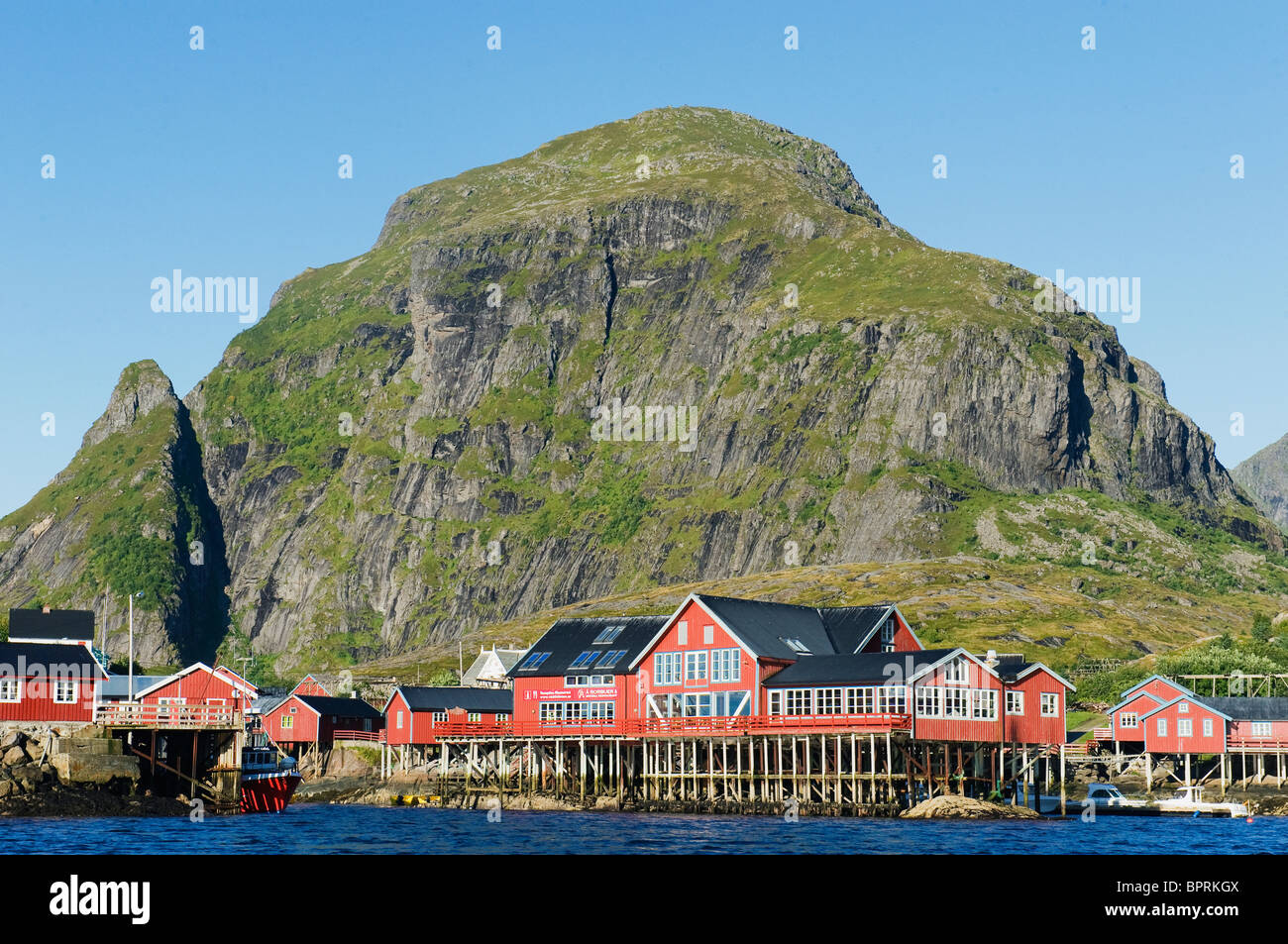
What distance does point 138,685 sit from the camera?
127 meters

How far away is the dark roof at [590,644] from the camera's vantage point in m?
91.9

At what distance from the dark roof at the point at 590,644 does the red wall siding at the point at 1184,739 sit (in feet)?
121

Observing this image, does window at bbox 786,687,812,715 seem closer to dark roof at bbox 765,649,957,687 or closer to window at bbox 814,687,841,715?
dark roof at bbox 765,649,957,687

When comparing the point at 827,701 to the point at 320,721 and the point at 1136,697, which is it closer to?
the point at 1136,697

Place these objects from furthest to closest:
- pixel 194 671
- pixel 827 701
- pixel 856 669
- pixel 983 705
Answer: pixel 194 671, pixel 983 705, pixel 856 669, pixel 827 701

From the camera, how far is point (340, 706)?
392 ft

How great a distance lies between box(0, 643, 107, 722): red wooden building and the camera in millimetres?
84562

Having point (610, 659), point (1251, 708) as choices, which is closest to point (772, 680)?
point (610, 659)

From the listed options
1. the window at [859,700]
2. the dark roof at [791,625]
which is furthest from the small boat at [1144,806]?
the dark roof at [791,625]

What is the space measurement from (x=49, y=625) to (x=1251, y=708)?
93.1 metres

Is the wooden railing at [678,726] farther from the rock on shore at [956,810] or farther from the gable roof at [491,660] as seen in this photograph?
the gable roof at [491,660]
